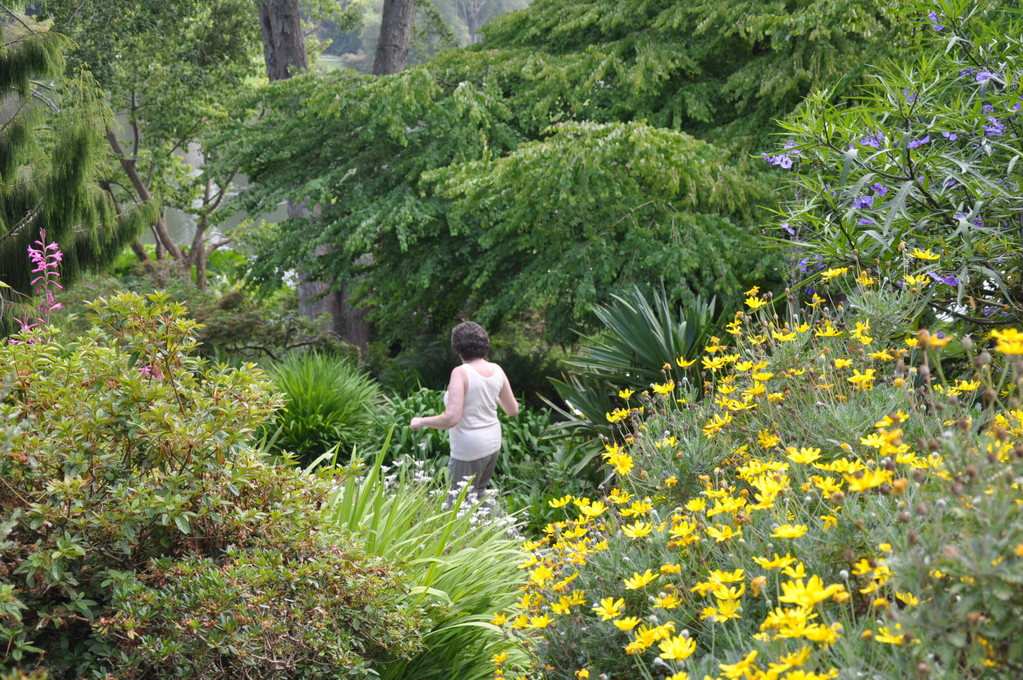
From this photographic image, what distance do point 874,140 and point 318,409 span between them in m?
5.20

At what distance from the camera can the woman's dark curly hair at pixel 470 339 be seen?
5.70 m

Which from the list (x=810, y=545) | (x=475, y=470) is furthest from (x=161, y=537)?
(x=475, y=470)

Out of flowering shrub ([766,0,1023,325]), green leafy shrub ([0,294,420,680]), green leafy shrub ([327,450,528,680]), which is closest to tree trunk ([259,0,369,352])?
green leafy shrub ([327,450,528,680])

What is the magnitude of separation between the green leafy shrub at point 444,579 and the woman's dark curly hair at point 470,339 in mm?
1495

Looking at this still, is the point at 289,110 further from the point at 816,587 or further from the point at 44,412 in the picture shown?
the point at 816,587

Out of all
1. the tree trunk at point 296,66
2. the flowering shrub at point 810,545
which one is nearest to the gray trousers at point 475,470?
the flowering shrub at point 810,545

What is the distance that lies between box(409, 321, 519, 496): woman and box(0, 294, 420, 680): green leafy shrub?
2411mm

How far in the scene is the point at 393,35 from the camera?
1303 cm

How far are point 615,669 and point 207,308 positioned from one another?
8.75 meters

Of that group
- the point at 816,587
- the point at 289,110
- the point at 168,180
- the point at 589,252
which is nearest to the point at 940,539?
the point at 816,587

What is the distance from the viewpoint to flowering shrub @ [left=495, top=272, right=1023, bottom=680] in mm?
1559

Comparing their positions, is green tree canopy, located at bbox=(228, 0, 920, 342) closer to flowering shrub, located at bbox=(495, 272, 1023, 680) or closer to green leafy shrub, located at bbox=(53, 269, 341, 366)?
green leafy shrub, located at bbox=(53, 269, 341, 366)

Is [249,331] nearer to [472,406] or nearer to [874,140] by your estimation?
[472,406]

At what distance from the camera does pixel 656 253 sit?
711 centimetres
